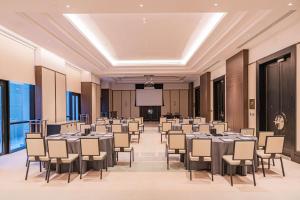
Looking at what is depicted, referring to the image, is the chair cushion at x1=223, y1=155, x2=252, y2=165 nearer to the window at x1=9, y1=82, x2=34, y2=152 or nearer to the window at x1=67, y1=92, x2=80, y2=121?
the window at x1=9, y1=82, x2=34, y2=152

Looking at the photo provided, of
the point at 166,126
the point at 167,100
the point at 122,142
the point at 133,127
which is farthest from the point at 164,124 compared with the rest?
the point at 167,100

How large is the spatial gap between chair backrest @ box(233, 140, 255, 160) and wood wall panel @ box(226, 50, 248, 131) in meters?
5.16

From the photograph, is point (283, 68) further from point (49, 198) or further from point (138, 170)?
point (49, 198)

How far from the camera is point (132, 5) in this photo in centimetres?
508

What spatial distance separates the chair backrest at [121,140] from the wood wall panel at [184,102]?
690 inches

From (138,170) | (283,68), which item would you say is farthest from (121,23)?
(283,68)

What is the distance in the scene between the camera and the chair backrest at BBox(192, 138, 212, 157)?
5.16m

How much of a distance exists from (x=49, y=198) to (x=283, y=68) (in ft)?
22.5

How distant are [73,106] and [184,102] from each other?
1111 centimetres

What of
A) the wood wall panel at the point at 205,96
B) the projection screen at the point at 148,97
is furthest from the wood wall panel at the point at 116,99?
the wood wall panel at the point at 205,96

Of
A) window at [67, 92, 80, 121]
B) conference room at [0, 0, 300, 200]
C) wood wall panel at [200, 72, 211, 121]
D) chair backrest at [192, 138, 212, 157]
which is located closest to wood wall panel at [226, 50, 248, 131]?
conference room at [0, 0, 300, 200]

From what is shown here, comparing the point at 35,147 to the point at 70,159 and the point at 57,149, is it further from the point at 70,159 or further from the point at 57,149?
the point at 70,159

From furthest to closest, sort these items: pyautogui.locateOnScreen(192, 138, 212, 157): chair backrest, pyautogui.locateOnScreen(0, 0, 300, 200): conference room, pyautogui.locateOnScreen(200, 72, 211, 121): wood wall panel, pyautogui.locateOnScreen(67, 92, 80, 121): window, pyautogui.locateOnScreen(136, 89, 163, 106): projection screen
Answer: pyautogui.locateOnScreen(136, 89, 163, 106): projection screen → pyautogui.locateOnScreen(200, 72, 211, 121): wood wall panel → pyautogui.locateOnScreen(67, 92, 80, 121): window → pyautogui.locateOnScreen(192, 138, 212, 157): chair backrest → pyautogui.locateOnScreen(0, 0, 300, 200): conference room

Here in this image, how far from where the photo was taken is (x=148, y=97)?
76.7 ft
